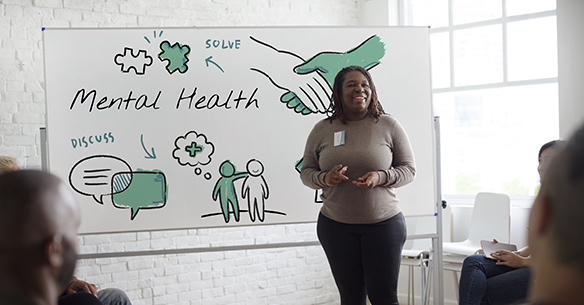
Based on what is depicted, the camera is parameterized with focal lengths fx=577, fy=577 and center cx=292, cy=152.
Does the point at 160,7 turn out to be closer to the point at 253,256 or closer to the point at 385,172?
the point at 253,256

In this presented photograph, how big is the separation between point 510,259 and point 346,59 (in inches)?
55.3

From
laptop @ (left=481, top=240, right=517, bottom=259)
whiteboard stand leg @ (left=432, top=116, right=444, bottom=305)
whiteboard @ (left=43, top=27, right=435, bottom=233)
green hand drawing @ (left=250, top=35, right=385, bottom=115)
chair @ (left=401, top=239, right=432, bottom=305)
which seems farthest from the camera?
chair @ (left=401, top=239, right=432, bottom=305)

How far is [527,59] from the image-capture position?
14.2ft

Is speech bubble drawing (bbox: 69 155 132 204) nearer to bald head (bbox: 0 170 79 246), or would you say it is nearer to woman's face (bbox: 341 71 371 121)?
woman's face (bbox: 341 71 371 121)

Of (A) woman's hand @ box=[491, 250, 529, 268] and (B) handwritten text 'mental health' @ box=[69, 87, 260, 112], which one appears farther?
(B) handwritten text 'mental health' @ box=[69, 87, 260, 112]

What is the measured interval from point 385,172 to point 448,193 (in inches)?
96.7

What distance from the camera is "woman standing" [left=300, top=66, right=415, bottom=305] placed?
244cm

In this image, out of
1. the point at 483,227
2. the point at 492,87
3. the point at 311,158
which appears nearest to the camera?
the point at 311,158

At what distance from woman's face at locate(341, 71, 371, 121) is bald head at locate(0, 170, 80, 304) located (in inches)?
80.2

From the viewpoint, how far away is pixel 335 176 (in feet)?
8.00

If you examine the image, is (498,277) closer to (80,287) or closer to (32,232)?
(80,287)

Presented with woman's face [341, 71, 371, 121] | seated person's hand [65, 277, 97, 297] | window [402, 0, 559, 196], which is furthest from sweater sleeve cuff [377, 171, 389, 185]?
window [402, 0, 559, 196]

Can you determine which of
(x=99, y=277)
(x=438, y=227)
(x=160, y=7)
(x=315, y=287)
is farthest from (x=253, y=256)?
(x=160, y=7)

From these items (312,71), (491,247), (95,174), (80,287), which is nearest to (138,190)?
(95,174)
